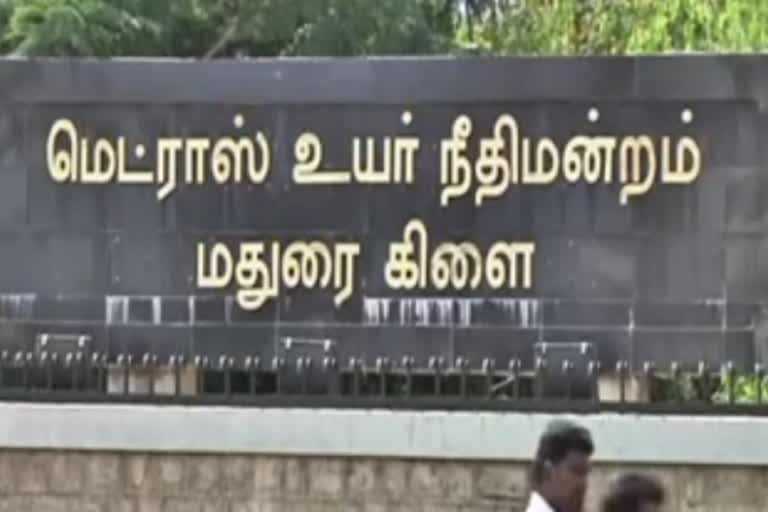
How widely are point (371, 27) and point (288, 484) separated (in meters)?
10.1

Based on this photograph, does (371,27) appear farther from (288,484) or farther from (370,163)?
(288,484)

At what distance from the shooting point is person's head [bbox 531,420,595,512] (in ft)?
17.1

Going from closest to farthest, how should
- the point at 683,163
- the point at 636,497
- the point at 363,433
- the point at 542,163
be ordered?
the point at 636,497 → the point at 363,433 → the point at 683,163 → the point at 542,163

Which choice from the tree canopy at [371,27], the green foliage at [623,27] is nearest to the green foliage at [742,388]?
the green foliage at [623,27]

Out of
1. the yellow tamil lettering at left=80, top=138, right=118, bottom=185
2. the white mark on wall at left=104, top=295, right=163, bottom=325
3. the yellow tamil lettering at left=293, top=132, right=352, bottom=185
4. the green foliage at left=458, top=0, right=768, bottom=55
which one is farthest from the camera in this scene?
the green foliage at left=458, top=0, right=768, bottom=55

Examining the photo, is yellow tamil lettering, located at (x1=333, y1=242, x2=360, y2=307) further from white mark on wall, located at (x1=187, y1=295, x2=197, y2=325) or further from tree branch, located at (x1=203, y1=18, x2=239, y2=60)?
tree branch, located at (x1=203, y1=18, x2=239, y2=60)

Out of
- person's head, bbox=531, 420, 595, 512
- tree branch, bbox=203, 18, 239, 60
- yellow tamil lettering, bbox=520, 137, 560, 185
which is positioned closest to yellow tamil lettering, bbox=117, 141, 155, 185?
yellow tamil lettering, bbox=520, 137, 560, 185

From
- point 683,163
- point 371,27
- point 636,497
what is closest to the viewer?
point 636,497

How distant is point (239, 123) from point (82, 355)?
1.24m

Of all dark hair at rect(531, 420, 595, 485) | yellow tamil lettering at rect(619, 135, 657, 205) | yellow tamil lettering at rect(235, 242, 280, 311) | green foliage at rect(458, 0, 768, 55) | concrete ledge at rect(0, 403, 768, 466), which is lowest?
concrete ledge at rect(0, 403, 768, 466)

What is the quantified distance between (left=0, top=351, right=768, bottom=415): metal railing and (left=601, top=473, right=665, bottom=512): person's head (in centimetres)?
328

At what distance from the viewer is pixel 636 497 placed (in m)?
5.01

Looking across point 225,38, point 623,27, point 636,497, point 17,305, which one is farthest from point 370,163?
point 225,38

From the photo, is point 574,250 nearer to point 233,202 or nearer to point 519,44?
point 233,202
